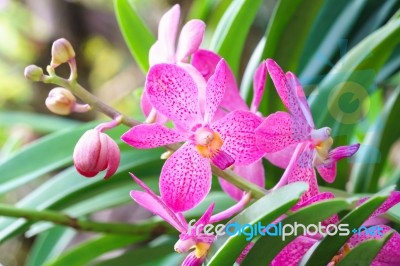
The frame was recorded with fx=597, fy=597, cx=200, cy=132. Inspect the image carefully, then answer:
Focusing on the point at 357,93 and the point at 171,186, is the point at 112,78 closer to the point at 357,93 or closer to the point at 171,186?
the point at 357,93

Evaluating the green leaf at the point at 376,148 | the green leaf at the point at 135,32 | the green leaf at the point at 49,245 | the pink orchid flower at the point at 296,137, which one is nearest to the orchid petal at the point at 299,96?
the pink orchid flower at the point at 296,137

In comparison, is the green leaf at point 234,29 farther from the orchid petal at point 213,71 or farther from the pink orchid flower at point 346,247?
the pink orchid flower at point 346,247

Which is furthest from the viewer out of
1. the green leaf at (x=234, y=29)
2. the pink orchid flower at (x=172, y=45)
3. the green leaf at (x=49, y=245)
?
the green leaf at (x=49, y=245)

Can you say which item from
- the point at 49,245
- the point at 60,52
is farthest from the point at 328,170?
the point at 49,245

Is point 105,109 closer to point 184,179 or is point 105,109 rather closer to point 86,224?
point 184,179

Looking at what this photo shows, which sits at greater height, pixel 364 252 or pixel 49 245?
pixel 364 252

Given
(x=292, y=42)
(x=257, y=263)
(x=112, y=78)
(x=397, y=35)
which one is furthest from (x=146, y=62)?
(x=112, y=78)
